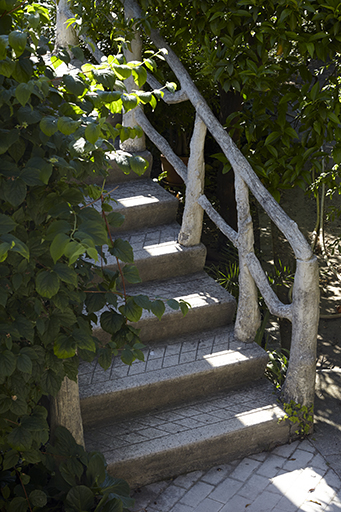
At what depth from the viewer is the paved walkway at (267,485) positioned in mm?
2908

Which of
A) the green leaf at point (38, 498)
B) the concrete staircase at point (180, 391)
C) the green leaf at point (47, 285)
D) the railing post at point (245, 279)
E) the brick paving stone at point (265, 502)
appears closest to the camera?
the green leaf at point (47, 285)

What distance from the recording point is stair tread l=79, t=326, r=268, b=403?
3262 mm

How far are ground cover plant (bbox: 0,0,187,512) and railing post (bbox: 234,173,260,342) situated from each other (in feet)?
4.19

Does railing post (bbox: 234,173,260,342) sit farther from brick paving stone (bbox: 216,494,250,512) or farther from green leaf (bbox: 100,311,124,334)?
green leaf (bbox: 100,311,124,334)

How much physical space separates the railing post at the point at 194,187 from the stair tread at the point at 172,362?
730mm

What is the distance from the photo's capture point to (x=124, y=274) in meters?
2.25

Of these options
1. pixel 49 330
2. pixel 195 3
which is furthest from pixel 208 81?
pixel 49 330

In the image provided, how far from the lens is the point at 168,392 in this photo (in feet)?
11.1

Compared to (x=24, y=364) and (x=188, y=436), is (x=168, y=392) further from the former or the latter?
(x=24, y=364)

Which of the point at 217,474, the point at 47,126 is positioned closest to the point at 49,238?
the point at 47,126

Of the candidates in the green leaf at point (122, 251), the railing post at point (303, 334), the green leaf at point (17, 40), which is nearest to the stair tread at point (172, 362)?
the railing post at point (303, 334)

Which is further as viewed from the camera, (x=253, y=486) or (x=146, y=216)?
(x=146, y=216)

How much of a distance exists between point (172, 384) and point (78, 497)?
1054 millimetres

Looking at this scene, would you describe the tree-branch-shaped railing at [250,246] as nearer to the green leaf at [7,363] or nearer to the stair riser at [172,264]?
the stair riser at [172,264]
